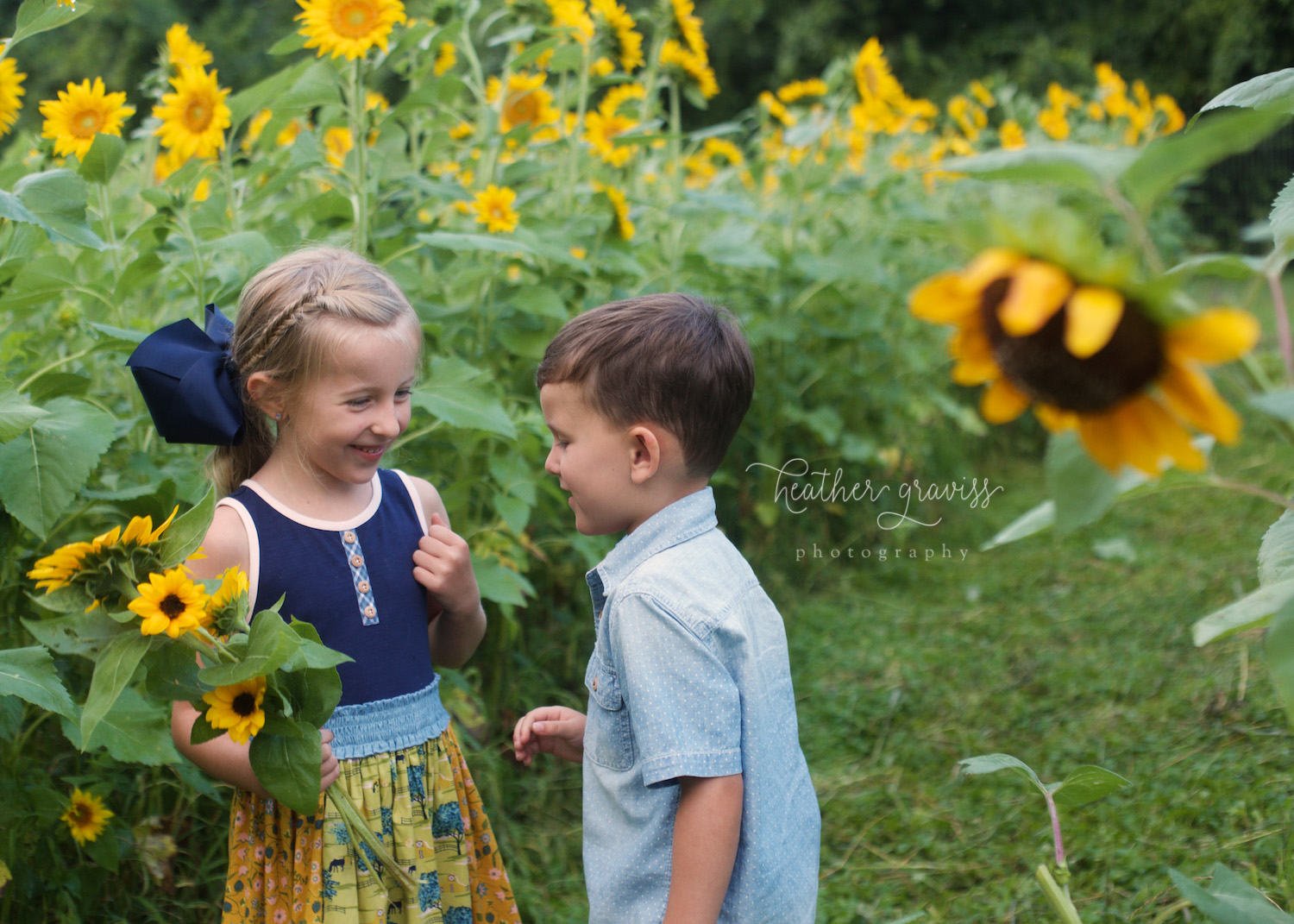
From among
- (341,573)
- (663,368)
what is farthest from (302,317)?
(663,368)

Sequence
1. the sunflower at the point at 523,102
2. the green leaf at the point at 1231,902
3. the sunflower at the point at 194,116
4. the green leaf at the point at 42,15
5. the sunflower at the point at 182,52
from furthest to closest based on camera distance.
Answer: the sunflower at the point at 523,102 < the sunflower at the point at 182,52 < the sunflower at the point at 194,116 < the green leaf at the point at 42,15 < the green leaf at the point at 1231,902

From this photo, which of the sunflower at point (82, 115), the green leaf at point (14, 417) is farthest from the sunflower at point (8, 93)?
the green leaf at point (14, 417)

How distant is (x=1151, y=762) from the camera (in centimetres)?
214

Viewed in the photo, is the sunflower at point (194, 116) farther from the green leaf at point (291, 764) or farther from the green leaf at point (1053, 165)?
the green leaf at point (1053, 165)

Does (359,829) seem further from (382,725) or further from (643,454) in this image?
(643,454)

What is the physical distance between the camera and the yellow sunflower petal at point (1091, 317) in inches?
18.0

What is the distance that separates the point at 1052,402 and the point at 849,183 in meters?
2.90

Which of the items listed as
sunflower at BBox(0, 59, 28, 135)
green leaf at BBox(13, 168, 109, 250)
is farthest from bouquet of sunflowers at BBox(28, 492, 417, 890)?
sunflower at BBox(0, 59, 28, 135)

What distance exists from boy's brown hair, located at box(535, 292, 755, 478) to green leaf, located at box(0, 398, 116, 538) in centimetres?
58

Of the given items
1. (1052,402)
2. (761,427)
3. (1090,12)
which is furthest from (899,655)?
(1090,12)

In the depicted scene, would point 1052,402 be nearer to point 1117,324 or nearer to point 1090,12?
point 1117,324

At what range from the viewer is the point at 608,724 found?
1249 millimetres

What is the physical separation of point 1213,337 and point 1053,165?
0.12 m

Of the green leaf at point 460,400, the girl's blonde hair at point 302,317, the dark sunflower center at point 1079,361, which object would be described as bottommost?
the green leaf at point 460,400
